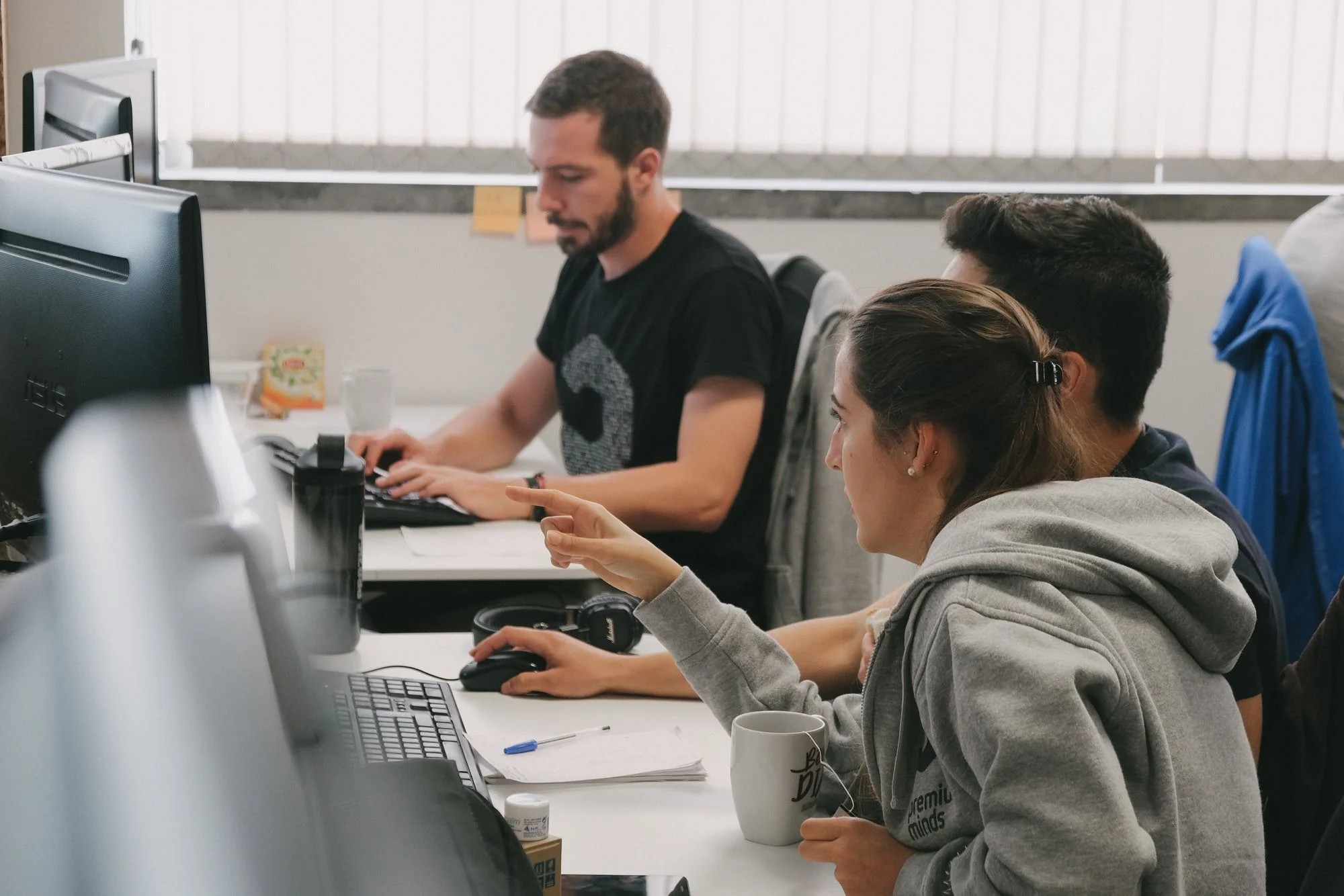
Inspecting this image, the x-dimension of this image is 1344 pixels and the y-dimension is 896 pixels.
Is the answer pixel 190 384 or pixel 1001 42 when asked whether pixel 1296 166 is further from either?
pixel 190 384

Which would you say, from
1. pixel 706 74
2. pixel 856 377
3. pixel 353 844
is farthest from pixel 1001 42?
pixel 353 844

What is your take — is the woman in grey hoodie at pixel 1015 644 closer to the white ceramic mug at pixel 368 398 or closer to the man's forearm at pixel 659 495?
the man's forearm at pixel 659 495

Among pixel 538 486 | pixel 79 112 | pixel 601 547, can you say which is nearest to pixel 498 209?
pixel 538 486

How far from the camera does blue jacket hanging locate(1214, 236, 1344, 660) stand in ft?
6.96

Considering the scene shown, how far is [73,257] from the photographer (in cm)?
101

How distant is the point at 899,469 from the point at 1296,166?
2691 millimetres

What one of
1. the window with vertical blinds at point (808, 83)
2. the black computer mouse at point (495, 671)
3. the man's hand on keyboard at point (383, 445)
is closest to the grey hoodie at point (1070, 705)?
the black computer mouse at point (495, 671)

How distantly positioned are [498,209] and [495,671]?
6.09 feet

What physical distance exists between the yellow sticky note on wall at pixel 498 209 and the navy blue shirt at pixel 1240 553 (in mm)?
1958

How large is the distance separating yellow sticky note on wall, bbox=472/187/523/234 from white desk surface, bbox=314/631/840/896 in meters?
1.80

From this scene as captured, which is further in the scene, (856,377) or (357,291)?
(357,291)

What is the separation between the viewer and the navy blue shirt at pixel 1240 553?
3.72 feet

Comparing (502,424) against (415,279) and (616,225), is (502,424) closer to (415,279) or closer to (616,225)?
(616,225)

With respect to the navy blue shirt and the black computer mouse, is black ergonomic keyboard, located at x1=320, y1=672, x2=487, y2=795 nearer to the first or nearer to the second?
the black computer mouse
